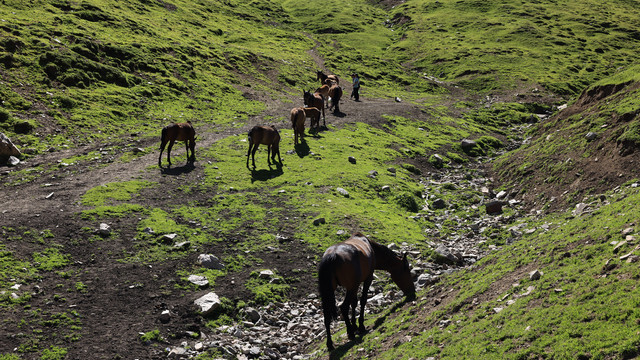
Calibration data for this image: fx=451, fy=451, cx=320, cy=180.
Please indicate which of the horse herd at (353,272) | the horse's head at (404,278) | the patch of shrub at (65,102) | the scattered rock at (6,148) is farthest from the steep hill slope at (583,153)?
the patch of shrub at (65,102)

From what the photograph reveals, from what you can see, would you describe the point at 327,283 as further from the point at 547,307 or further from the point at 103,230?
the point at 103,230

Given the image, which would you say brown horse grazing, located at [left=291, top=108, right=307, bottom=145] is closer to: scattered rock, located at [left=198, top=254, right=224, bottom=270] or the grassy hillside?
the grassy hillside

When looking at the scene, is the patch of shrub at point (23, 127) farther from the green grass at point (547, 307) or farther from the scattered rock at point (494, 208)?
the scattered rock at point (494, 208)

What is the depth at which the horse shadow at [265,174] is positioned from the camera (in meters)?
23.4

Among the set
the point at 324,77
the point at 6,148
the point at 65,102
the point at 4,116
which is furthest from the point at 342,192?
the point at 324,77

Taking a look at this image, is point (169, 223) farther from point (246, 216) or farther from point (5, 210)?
point (5, 210)

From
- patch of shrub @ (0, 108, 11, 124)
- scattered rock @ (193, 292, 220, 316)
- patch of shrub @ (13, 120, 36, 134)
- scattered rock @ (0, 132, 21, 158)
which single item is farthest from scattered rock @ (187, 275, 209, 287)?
patch of shrub @ (0, 108, 11, 124)

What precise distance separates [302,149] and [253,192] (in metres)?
7.36

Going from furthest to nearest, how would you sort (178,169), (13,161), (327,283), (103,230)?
1. (178,169)
2. (13,161)
3. (103,230)
4. (327,283)

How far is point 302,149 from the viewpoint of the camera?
28.1m

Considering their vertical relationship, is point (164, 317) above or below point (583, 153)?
below

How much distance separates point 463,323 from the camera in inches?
376

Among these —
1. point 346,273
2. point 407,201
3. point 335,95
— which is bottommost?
point 407,201

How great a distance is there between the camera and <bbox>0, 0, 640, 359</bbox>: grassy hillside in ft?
32.4
